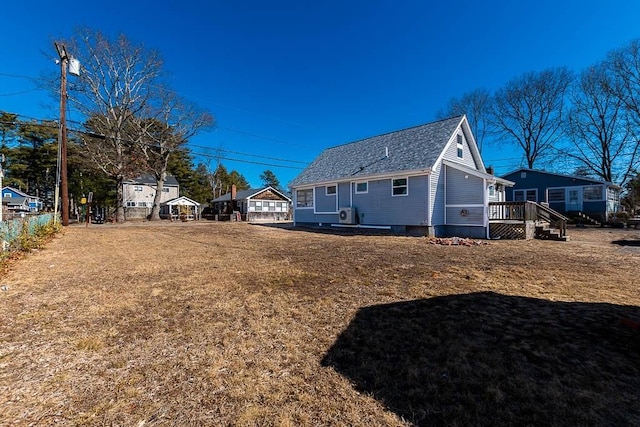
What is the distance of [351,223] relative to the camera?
17.0 meters

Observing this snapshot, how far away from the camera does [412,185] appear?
573 inches

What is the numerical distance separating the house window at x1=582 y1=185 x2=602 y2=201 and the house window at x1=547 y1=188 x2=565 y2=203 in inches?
49.9

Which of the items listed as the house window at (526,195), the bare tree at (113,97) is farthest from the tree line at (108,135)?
the house window at (526,195)

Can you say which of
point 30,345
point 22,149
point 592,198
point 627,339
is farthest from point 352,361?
point 22,149

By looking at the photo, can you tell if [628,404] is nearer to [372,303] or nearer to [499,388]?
[499,388]

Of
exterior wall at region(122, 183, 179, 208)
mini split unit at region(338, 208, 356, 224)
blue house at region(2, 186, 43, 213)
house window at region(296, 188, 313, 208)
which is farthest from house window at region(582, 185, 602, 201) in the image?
blue house at region(2, 186, 43, 213)

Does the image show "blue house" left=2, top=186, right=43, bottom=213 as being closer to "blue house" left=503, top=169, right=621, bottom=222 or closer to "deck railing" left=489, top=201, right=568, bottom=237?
"deck railing" left=489, top=201, right=568, bottom=237

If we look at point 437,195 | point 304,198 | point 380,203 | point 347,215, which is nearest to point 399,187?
point 380,203

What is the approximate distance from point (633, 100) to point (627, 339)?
3578 centimetres

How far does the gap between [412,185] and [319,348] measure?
12666 mm

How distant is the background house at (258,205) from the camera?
37.4 meters

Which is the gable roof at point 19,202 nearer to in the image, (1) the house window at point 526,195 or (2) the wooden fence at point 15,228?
(2) the wooden fence at point 15,228

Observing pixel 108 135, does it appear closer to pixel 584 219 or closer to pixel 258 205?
pixel 258 205

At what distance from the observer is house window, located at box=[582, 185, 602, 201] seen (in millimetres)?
22084
